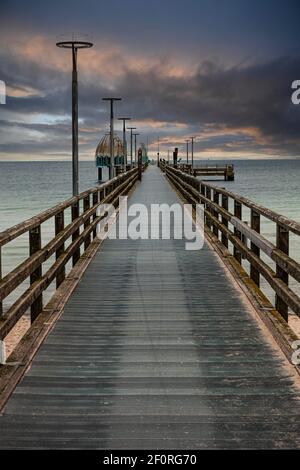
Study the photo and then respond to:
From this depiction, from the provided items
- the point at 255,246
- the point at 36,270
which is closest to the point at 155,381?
the point at 36,270

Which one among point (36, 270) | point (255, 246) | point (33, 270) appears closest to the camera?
point (33, 270)

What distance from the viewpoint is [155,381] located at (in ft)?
18.0

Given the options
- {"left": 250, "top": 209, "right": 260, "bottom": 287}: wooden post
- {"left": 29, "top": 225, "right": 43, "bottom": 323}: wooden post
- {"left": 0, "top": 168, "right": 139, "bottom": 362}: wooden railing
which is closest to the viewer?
{"left": 0, "top": 168, "right": 139, "bottom": 362}: wooden railing

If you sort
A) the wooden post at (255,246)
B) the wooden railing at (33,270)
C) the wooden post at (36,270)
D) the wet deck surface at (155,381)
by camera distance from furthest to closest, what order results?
the wooden post at (255,246) < the wooden post at (36,270) < the wooden railing at (33,270) < the wet deck surface at (155,381)

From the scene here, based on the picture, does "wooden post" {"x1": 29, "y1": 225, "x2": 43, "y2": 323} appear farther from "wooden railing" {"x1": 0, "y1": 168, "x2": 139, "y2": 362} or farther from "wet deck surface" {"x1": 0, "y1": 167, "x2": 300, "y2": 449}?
"wet deck surface" {"x1": 0, "y1": 167, "x2": 300, "y2": 449}

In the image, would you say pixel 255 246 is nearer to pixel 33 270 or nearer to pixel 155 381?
pixel 33 270

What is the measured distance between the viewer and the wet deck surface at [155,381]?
14.6ft

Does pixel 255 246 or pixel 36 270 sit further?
pixel 255 246

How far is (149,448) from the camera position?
167 inches

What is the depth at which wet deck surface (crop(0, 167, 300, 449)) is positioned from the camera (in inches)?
175

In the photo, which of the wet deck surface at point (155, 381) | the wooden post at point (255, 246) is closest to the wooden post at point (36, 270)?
the wet deck surface at point (155, 381)

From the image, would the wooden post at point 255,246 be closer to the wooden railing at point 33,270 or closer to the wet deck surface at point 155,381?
the wet deck surface at point 155,381

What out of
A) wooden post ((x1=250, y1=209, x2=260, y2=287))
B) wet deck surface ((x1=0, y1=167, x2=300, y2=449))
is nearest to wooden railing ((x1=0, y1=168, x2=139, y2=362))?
wet deck surface ((x1=0, y1=167, x2=300, y2=449))
